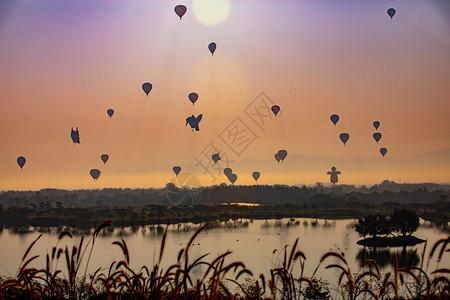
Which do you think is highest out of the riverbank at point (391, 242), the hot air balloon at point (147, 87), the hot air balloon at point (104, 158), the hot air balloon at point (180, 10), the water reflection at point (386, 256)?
the hot air balloon at point (180, 10)

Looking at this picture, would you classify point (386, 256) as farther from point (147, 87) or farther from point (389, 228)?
point (147, 87)

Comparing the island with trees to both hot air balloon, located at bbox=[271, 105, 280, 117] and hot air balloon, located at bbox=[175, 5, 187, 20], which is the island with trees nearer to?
hot air balloon, located at bbox=[271, 105, 280, 117]

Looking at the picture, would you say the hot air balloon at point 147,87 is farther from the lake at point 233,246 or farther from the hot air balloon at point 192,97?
the lake at point 233,246

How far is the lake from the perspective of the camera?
7250 centimetres

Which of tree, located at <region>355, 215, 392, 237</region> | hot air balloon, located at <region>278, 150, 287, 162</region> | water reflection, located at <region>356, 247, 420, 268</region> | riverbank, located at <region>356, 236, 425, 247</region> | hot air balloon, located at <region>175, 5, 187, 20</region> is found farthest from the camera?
hot air balloon, located at <region>278, 150, 287, 162</region>

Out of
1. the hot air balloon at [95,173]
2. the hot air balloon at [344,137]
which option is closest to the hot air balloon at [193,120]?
the hot air balloon at [344,137]

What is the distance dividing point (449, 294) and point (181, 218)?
161 metres

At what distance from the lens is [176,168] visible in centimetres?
16000

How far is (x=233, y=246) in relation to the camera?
311 feet

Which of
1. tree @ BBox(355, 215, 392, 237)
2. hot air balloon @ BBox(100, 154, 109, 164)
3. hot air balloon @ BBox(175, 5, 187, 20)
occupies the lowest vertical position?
tree @ BBox(355, 215, 392, 237)

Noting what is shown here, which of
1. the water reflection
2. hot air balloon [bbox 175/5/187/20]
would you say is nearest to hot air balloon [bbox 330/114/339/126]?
the water reflection

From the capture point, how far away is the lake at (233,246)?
72.5 metres

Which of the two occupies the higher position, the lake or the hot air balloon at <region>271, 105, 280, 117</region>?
the hot air balloon at <region>271, 105, 280, 117</region>

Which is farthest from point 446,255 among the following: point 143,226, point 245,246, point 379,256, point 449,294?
point 143,226
